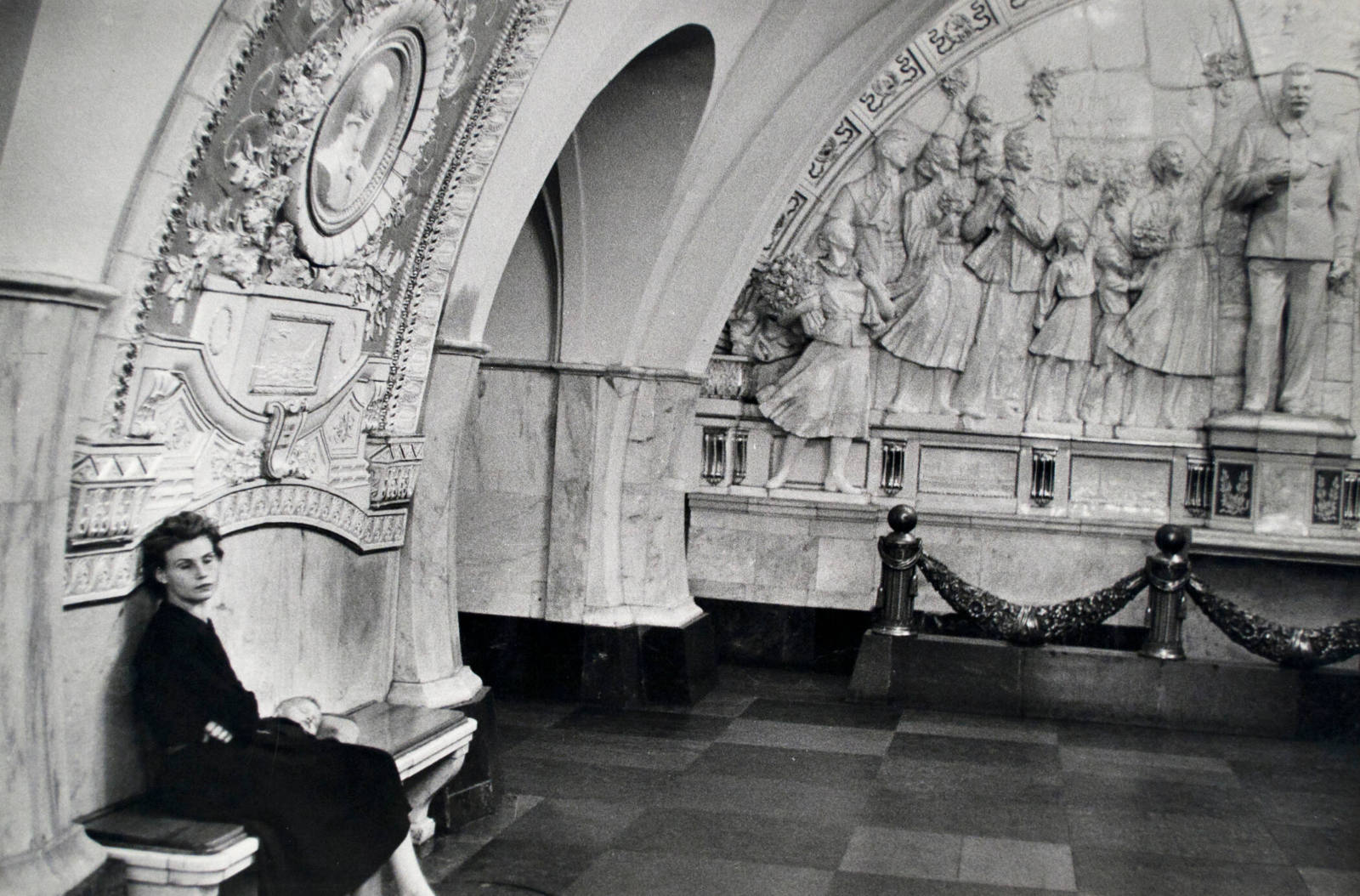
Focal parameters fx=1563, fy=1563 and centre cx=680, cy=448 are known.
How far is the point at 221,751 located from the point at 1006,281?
6826 millimetres

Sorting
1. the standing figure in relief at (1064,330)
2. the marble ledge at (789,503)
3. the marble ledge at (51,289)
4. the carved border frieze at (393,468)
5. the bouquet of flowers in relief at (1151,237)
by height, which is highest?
the bouquet of flowers in relief at (1151,237)

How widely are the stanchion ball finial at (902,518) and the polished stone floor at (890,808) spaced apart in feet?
3.34

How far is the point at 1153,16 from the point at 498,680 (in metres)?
5.68

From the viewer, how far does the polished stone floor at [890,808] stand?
18.1ft

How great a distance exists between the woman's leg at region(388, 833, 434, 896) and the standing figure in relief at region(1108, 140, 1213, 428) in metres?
6.41

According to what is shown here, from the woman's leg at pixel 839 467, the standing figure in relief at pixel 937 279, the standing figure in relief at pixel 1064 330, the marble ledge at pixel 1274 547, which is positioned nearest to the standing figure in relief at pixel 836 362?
the woman's leg at pixel 839 467

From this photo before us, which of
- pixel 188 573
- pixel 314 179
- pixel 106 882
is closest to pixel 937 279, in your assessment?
pixel 314 179

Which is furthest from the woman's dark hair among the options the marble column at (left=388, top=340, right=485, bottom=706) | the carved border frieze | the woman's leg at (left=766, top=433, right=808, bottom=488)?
the woman's leg at (left=766, top=433, right=808, bottom=488)

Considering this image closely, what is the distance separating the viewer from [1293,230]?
9.29m

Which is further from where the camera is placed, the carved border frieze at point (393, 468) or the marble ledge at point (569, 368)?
the marble ledge at point (569, 368)

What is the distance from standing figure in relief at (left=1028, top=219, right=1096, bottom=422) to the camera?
9.59 meters

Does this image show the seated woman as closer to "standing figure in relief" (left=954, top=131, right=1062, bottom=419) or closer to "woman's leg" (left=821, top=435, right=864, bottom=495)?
"woman's leg" (left=821, top=435, right=864, bottom=495)

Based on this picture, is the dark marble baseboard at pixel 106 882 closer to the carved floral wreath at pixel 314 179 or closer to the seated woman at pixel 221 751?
the seated woman at pixel 221 751

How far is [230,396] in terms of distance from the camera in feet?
14.4
